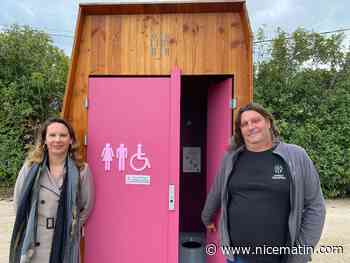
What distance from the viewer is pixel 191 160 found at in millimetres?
3402

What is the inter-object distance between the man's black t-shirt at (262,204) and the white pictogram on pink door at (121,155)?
0.96 m

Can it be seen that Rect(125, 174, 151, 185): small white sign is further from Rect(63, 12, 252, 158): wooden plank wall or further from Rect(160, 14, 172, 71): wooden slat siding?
Rect(160, 14, 172, 71): wooden slat siding

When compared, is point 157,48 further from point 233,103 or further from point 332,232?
point 332,232

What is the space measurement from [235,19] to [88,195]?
69.5 inches

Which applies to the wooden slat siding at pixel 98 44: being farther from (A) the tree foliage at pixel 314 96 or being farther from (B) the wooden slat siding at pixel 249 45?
(A) the tree foliage at pixel 314 96

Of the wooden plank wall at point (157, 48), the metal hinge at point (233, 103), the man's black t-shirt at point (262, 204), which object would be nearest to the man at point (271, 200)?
the man's black t-shirt at point (262, 204)

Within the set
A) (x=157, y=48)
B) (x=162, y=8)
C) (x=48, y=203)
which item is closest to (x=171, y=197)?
(x=48, y=203)

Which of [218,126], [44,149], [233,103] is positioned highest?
[233,103]

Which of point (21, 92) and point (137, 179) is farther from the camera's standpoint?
point (21, 92)

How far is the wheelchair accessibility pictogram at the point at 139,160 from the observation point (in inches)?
84.9

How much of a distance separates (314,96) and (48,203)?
5.30 m

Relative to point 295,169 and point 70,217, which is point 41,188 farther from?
point 295,169

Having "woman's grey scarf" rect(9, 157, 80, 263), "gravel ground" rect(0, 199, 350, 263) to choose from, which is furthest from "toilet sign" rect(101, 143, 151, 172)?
"gravel ground" rect(0, 199, 350, 263)

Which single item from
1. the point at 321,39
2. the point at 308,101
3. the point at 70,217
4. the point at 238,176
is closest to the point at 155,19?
the point at 238,176
